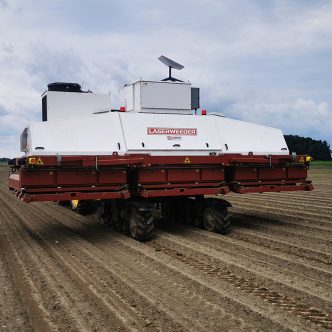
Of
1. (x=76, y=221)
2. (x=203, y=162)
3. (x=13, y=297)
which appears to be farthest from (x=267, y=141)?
(x=13, y=297)

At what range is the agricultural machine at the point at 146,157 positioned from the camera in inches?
368

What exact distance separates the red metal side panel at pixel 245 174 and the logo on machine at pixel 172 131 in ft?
4.27

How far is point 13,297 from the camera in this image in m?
5.93

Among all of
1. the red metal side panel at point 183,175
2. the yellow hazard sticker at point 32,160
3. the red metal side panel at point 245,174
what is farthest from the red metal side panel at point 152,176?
the yellow hazard sticker at point 32,160

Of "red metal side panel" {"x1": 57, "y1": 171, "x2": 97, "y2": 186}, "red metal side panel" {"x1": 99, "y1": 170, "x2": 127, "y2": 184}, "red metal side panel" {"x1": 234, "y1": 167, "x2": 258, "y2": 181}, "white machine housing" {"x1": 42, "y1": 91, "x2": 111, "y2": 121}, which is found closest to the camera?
"red metal side panel" {"x1": 57, "y1": 171, "x2": 97, "y2": 186}

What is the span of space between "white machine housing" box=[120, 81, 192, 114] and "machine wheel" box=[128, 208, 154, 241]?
254 cm

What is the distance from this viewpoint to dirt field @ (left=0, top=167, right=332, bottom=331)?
5.04 meters

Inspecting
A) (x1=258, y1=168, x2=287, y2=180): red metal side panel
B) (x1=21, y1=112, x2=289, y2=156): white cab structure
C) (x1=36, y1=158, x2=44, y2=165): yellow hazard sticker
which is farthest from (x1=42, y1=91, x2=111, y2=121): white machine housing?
(x1=258, y1=168, x2=287, y2=180): red metal side panel

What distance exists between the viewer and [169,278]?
265 inches

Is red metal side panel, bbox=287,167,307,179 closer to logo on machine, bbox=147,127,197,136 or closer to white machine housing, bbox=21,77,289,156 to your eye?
white machine housing, bbox=21,77,289,156

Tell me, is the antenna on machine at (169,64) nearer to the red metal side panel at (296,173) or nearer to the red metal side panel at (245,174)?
the red metal side panel at (245,174)

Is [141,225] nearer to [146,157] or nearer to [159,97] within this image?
[146,157]

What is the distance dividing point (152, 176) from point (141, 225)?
103cm

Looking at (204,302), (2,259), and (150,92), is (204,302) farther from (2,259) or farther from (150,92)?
(150,92)
